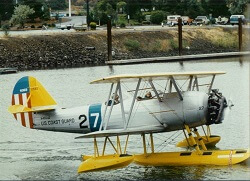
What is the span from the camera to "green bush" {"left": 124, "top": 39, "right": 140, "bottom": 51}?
7694cm

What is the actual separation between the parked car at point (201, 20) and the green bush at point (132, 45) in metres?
22.4

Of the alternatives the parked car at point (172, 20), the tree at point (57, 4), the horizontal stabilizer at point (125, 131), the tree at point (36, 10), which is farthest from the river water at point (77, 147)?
the tree at point (57, 4)

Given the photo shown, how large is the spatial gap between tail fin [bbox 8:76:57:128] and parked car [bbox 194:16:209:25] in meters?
70.9

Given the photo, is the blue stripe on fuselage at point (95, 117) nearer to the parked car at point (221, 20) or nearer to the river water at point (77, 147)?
the river water at point (77, 147)

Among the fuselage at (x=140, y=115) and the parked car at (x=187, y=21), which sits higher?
the fuselage at (x=140, y=115)

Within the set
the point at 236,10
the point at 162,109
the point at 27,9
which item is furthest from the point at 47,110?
the point at 236,10

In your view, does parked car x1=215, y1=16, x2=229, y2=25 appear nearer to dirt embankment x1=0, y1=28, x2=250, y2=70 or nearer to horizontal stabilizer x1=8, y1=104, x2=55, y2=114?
dirt embankment x1=0, y1=28, x2=250, y2=70

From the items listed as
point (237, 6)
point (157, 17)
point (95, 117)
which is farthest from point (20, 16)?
point (95, 117)

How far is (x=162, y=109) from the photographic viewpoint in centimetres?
2641

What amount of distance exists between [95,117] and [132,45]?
164ft

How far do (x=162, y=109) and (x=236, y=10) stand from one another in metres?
82.4

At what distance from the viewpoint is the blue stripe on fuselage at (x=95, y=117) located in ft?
89.4

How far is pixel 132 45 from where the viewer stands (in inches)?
3029

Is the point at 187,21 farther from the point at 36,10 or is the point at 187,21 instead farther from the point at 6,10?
the point at 6,10
